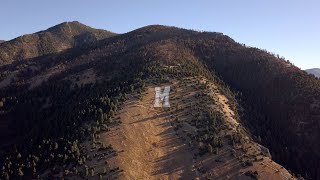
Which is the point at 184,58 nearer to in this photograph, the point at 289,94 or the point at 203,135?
the point at 289,94

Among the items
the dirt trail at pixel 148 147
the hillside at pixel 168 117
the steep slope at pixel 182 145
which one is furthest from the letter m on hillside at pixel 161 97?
the dirt trail at pixel 148 147

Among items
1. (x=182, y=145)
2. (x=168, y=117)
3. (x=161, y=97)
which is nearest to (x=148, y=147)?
Answer: (x=182, y=145)

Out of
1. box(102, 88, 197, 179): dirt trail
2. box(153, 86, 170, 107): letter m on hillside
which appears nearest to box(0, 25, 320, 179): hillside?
box(102, 88, 197, 179): dirt trail

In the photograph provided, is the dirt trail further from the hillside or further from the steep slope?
the hillside

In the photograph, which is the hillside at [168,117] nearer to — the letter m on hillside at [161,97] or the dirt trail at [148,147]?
the dirt trail at [148,147]

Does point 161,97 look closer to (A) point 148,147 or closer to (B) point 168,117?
(B) point 168,117

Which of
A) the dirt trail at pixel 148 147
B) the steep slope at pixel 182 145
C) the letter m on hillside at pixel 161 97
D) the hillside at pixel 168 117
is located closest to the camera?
the dirt trail at pixel 148 147

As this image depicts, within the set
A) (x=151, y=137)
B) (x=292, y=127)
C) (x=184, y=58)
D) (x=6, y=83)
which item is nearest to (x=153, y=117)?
(x=151, y=137)
